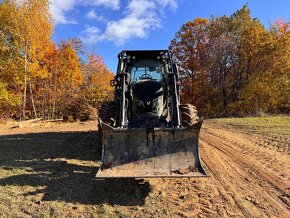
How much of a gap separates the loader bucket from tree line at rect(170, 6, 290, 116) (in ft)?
66.7

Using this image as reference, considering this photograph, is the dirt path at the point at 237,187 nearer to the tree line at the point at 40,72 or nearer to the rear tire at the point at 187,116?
the rear tire at the point at 187,116

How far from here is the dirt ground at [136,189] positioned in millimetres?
4980

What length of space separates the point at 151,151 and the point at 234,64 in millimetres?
24954

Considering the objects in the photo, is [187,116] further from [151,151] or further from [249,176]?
[151,151]

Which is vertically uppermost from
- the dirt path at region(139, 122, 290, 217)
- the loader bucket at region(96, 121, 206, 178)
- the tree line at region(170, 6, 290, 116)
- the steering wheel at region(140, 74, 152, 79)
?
the tree line at region(170, 6, 290, 116)

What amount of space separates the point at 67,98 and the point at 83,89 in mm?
1659

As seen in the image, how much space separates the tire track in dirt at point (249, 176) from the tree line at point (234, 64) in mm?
16687

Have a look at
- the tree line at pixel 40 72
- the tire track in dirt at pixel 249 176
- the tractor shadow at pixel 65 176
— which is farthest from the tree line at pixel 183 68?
the tire track in dirt at pixel 249 176

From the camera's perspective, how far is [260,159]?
8.39m

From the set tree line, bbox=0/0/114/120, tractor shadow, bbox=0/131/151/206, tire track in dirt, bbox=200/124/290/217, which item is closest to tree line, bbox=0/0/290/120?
tree line, bbox=0/0/114/120

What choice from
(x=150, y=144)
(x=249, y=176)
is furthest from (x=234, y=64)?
(x=150, y=144)

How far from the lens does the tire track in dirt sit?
524 centimetres

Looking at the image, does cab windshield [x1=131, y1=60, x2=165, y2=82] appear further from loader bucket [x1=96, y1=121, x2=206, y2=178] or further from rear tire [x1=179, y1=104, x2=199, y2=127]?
loader bucket [x1=96, y1=121, x2=206, y2=178]

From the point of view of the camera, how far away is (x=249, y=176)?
22.4 feet
